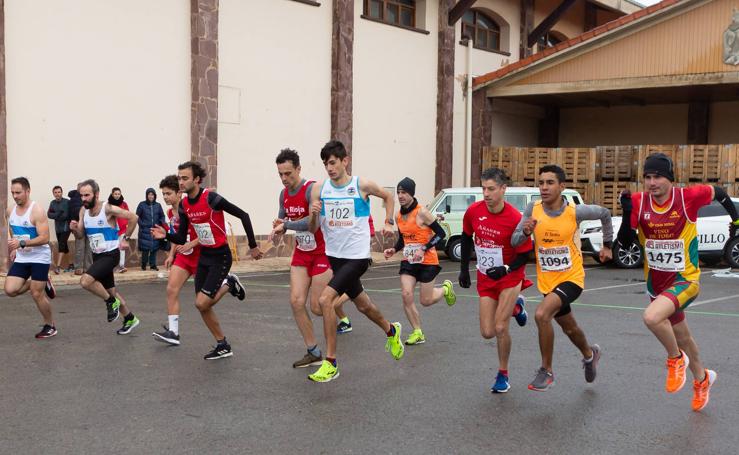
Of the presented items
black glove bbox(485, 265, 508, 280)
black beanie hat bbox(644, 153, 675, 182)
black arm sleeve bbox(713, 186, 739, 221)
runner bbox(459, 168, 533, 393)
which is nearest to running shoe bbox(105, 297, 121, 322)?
runner bbox(459, 168, 533, 393)

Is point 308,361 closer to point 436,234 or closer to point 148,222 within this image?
point 436,234

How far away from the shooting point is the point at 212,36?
19.9 metres

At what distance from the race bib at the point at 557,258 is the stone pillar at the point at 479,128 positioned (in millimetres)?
20562

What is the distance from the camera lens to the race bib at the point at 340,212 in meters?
7.63

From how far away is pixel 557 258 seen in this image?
686cm

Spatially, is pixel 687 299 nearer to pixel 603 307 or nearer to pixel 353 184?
pixel 353 184

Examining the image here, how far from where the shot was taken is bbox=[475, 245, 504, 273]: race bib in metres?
7.05

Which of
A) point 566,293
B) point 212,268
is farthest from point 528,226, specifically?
point 212,268

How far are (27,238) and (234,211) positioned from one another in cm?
287

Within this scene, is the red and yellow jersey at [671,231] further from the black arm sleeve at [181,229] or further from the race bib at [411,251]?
the black arm sleeve at [181,229]

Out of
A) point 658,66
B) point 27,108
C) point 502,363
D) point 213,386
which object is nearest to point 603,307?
point 502,363

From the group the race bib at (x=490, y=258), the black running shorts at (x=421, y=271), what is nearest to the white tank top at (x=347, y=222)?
the race bib at (x=490, y=258)

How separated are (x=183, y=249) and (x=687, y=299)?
15.5 ft

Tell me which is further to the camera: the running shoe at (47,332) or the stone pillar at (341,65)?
the stone pillar at (341,65)
